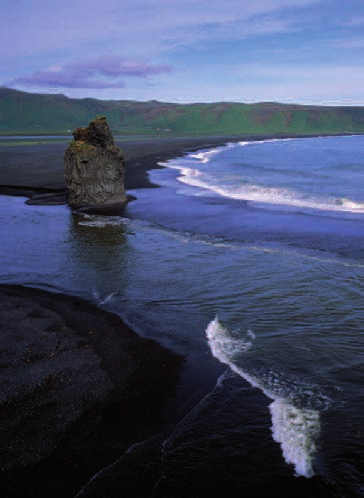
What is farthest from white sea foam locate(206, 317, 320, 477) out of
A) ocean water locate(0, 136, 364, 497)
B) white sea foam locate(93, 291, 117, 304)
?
white sea foam locate(93, 291, 117, 304)

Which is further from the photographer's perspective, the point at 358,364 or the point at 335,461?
the point at 358,364

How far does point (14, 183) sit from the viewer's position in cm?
5288

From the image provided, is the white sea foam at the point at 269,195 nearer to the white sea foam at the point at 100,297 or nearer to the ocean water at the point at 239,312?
the ocean water at the point at 239,312

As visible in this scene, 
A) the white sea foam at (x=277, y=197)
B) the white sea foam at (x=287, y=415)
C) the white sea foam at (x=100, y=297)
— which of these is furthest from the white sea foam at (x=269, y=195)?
the white sea foam at (x=287, y=415)

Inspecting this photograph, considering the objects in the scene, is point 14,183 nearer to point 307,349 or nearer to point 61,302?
point 61,302

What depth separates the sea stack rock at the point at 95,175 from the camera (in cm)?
4034

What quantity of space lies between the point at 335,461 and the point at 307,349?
5.03 metres

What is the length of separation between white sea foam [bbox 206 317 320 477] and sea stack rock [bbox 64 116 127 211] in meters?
27.6

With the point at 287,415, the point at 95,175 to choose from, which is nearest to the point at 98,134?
the point at 95,175

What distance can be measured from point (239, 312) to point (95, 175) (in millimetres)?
26703

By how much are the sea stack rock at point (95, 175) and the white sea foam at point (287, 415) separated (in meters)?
27.6

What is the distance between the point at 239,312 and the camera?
17062 mm

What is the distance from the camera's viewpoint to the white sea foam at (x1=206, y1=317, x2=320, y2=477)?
9542 millimetres

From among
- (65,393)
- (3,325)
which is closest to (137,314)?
(3,325)
